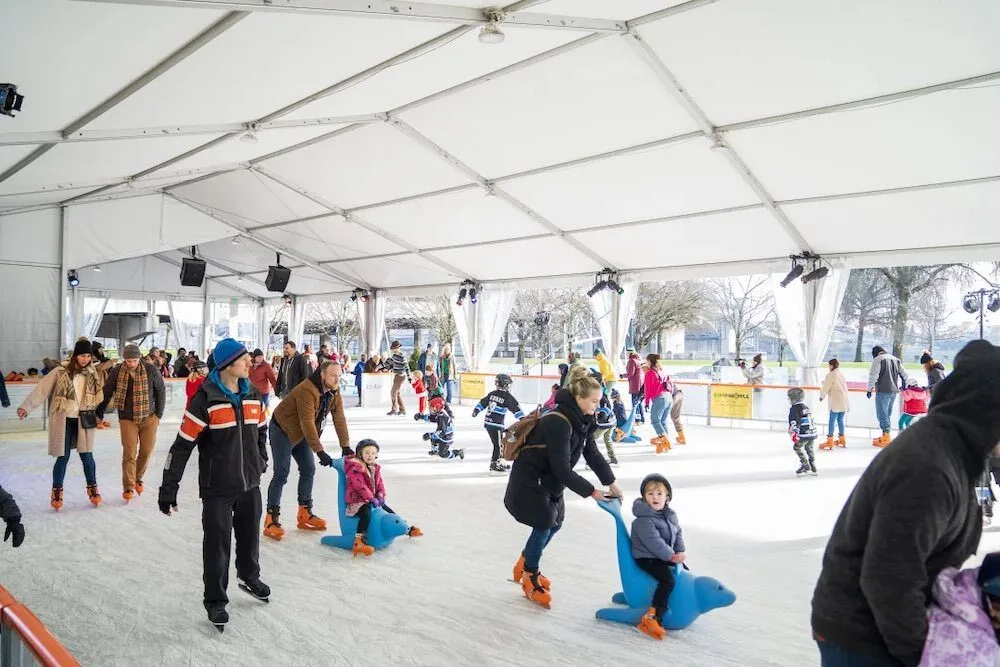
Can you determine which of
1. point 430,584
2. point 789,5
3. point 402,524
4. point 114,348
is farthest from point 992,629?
point 114,348

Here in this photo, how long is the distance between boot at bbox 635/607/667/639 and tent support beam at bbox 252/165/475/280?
10.2 meters

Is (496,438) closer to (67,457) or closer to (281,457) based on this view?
(281,457)

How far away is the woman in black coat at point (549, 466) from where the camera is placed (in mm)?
3385

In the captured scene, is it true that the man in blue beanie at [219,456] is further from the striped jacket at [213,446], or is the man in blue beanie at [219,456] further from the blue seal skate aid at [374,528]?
the blue seal skate aid at [374,528]

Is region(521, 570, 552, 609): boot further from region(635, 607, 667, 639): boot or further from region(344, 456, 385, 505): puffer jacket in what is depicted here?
region(344, 456, 385, 505): puffer jacket

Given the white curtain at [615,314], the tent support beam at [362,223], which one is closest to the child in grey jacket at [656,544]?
the white curtain at [615,314]

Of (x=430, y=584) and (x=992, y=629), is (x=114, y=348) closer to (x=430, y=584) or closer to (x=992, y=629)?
(x=430, y=584)

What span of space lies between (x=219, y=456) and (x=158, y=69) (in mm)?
3401

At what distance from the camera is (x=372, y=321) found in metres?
18.3

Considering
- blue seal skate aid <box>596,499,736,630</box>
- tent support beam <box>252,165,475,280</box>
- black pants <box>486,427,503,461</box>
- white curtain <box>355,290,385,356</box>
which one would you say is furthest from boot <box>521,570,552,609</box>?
white curtain <box>355,290,385,356</box>

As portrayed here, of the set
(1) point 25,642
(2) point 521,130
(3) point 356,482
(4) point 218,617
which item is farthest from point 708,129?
(1) point 25,642

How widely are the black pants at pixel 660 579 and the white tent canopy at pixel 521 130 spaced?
3876 mm

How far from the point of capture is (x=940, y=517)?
1229 mm

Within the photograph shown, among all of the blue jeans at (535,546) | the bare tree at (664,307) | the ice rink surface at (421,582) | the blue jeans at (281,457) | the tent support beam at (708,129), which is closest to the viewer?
the ice rink surface at (421,582)
